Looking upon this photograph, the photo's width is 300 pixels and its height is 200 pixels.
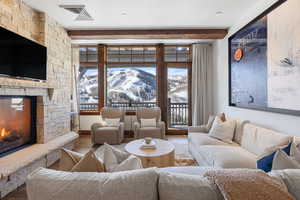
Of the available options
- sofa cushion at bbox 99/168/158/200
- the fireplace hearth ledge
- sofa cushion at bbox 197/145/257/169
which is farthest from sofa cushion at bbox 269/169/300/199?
the fireplace hearth ledge

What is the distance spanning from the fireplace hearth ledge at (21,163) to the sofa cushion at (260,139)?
9.52 ft

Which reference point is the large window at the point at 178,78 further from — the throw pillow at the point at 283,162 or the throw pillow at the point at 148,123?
the throw pillow at the point at 283,162

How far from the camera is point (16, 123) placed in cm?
266

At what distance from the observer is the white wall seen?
2199 mm

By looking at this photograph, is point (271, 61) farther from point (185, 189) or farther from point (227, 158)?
point (185, 189)

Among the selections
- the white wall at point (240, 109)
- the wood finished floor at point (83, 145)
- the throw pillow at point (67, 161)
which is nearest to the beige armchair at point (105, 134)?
the wood finished floor at point (83, 145)

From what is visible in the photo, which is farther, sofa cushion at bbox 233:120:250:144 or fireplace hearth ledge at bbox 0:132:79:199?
sofa cushion at bbox 233:120:250:144

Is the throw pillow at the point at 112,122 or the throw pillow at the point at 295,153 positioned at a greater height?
the throw pillow at the point at 295,153

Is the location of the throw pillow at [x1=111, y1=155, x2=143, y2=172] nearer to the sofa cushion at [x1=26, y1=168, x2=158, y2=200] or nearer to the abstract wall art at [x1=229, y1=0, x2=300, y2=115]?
the sofa cushion at [x1=26, y1=168, x2=158, y2=200]

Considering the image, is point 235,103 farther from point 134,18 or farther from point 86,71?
point 86,71

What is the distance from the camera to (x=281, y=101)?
223 cm

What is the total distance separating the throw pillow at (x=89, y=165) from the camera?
1073 mm

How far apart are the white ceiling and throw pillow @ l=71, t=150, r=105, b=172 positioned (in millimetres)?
2571

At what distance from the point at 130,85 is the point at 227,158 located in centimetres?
379
